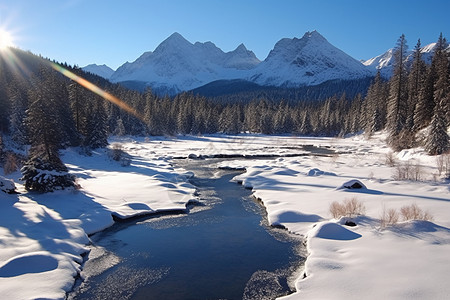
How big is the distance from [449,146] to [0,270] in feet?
117

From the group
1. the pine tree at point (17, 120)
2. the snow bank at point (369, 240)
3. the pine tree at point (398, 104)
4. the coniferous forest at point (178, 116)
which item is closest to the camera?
the snow bank at point (369, 240)

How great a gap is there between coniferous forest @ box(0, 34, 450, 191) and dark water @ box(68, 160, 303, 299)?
339 inches

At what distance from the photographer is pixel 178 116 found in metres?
95.1

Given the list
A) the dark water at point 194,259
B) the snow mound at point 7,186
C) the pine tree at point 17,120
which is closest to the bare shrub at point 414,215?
the dark water at point 194,259

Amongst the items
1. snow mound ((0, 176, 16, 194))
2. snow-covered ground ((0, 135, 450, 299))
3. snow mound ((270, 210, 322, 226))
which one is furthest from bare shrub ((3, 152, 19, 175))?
snow mound ((270, 210, 322, 226))

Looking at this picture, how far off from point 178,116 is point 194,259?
3341 inches

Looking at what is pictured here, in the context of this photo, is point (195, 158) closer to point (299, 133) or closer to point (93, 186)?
point (93, 186)

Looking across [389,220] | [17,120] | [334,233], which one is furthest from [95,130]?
[389,220]

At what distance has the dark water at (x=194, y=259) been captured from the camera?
1034cm

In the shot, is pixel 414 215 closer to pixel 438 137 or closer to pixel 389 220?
pixel 389 220

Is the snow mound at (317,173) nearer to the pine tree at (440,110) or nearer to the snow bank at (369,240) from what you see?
the snow bank at (369,240)

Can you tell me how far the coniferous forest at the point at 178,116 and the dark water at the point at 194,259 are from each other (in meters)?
8.61

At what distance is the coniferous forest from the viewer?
29.3 m

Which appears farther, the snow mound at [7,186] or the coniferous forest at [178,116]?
the coniferous forest at [178,116]
